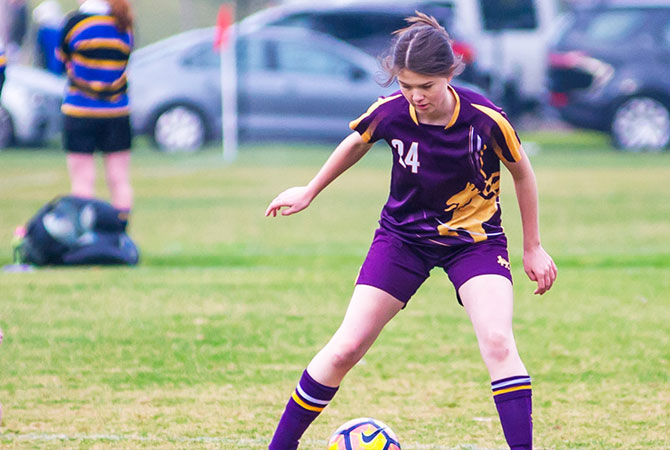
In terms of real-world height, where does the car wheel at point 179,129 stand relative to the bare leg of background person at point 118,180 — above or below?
below

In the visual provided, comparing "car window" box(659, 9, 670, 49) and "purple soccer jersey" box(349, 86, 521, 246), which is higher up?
"purple soccer jersey" box(349, 86, 521, 246)

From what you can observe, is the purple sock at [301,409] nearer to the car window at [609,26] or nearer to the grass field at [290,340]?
the grass field at [290,340]

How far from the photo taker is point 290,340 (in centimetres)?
618

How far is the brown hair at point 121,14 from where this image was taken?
8.47 meters

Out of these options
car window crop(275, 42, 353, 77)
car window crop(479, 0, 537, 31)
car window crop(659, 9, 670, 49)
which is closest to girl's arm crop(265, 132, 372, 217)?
car window crop(275, 42, 353, 77)

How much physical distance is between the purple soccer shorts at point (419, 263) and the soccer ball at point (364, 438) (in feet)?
1.55

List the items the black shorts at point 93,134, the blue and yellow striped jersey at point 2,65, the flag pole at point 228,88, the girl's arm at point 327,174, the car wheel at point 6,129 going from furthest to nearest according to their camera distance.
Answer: the car wheel at point 6,129 → the flag pole at point 228,88 → the black shorts at point 93,134 → the blue and yellow striped jersey at point 2,65 → the girl's arm at point 327,174

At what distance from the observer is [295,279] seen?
798 centimetres

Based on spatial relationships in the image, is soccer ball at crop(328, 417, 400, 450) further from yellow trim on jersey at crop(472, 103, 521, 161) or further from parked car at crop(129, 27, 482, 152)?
parked car at crop(129, 27, 482, 152)

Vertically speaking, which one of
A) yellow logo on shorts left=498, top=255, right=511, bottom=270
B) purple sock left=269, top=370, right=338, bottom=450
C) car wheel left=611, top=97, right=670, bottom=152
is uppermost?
yellow logo on shorts left=498, top=255, right=511, bottom=270

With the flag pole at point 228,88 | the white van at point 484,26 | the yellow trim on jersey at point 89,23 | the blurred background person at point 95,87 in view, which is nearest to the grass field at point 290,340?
the blurred background person at point 95,87

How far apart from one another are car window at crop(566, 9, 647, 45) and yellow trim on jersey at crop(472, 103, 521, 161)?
1470cm

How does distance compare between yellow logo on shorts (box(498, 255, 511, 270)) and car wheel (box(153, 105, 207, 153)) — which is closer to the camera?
yellow logo on shorts (box(498, 255, 511, 270))

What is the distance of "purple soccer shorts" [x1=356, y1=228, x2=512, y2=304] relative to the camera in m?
4.00
